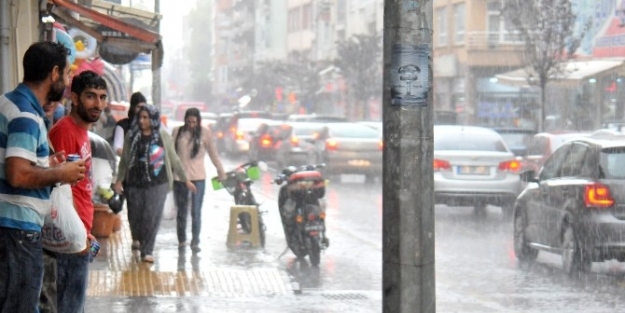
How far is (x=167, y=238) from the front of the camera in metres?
15.6

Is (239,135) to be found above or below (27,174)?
below

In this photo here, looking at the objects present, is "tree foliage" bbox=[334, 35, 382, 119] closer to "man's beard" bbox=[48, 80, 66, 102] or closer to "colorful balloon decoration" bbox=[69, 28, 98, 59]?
"colorful balloon decoration" bbox=[69, 28, 98, 59]

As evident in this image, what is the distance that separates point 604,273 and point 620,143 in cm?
144

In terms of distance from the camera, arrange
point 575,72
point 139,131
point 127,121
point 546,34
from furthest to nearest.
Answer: point 575,72, point 546,34, point 127,121, point 139,131

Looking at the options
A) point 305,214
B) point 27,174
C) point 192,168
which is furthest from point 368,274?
point 27,174

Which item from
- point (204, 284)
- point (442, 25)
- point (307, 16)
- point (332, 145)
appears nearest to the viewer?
point (204, 284)

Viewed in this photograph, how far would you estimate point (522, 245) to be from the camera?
1449cm

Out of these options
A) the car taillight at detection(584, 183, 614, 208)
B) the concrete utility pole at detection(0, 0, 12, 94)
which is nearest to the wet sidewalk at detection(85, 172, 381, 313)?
the concrete utility pole at detection(0, 0, 12, 94)

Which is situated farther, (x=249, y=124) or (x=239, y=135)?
(x=249, y=124)

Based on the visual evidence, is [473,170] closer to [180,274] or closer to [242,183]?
[242,183]

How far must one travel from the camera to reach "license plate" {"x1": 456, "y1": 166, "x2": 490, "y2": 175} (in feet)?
66.3

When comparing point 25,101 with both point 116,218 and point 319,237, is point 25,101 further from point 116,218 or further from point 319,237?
point 116,218

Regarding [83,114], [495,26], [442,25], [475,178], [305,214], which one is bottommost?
[475,178]

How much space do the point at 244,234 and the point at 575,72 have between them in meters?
30.6
